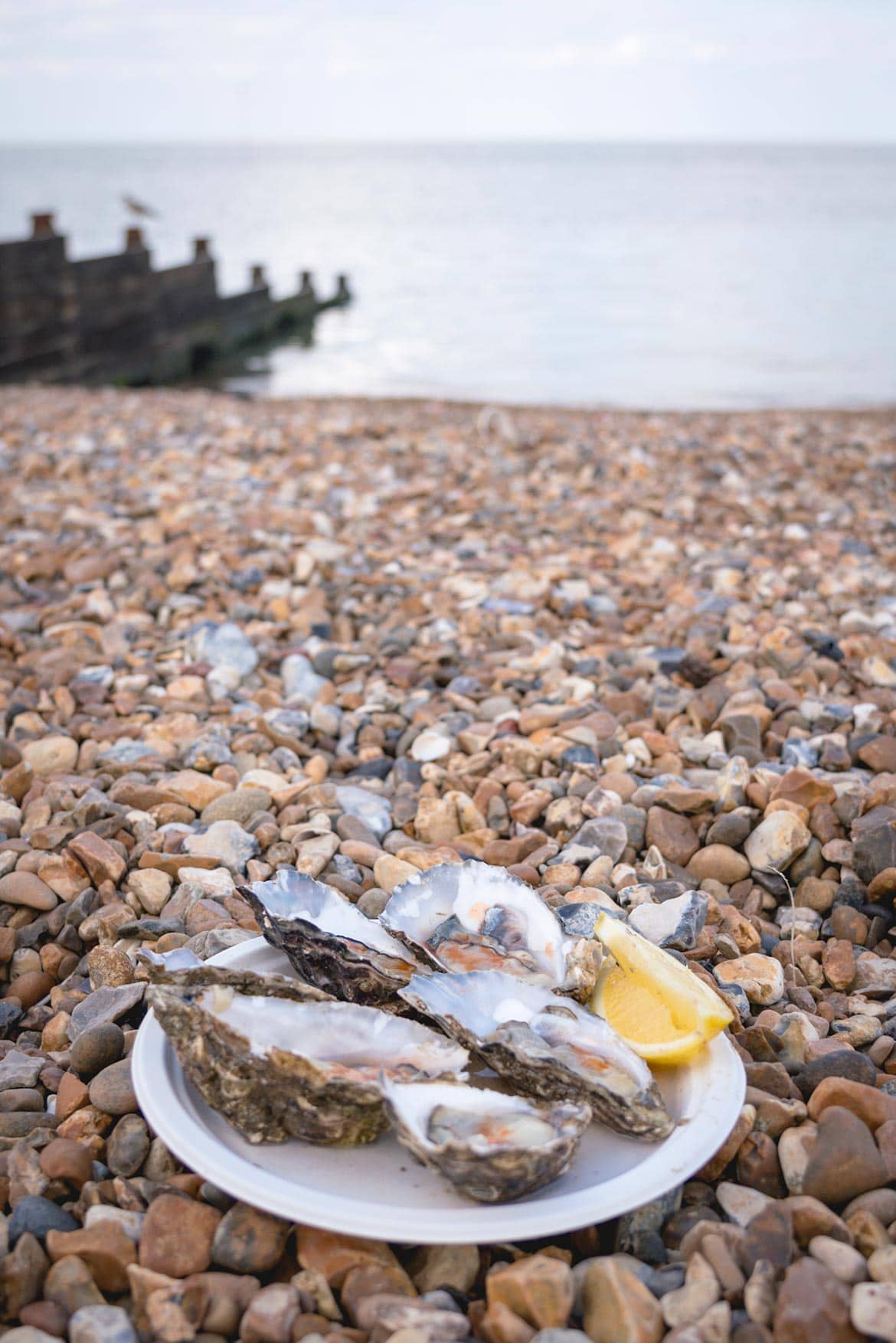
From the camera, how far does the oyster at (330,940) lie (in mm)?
1421

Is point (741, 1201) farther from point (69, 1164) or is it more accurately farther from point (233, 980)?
point (69, 1164)

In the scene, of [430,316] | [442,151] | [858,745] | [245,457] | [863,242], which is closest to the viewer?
[858,745]

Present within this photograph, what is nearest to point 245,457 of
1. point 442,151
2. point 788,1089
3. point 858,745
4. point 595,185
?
point 858,745

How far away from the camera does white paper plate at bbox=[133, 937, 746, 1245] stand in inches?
42.2

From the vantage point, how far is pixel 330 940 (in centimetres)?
142

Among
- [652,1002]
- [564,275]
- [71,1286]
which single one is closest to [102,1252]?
[71,1286]

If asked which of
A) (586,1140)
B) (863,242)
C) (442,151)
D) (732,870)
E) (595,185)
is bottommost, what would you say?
(732,870)

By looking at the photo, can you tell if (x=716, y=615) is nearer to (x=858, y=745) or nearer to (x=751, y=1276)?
(x=858, y=745)

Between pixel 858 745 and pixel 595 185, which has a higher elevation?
pixel 595 185

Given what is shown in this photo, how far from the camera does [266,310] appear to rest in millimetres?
17797

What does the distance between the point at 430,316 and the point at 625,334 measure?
442 cm

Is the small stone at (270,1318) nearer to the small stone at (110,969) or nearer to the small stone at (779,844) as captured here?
the small stone at (110,969)

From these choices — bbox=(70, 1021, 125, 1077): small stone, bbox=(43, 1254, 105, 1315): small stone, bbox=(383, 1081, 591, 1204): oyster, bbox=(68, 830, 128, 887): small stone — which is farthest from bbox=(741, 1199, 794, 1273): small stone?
bbox=(68, 830, 128, 887): small stone

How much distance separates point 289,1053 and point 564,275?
26.7 metres
